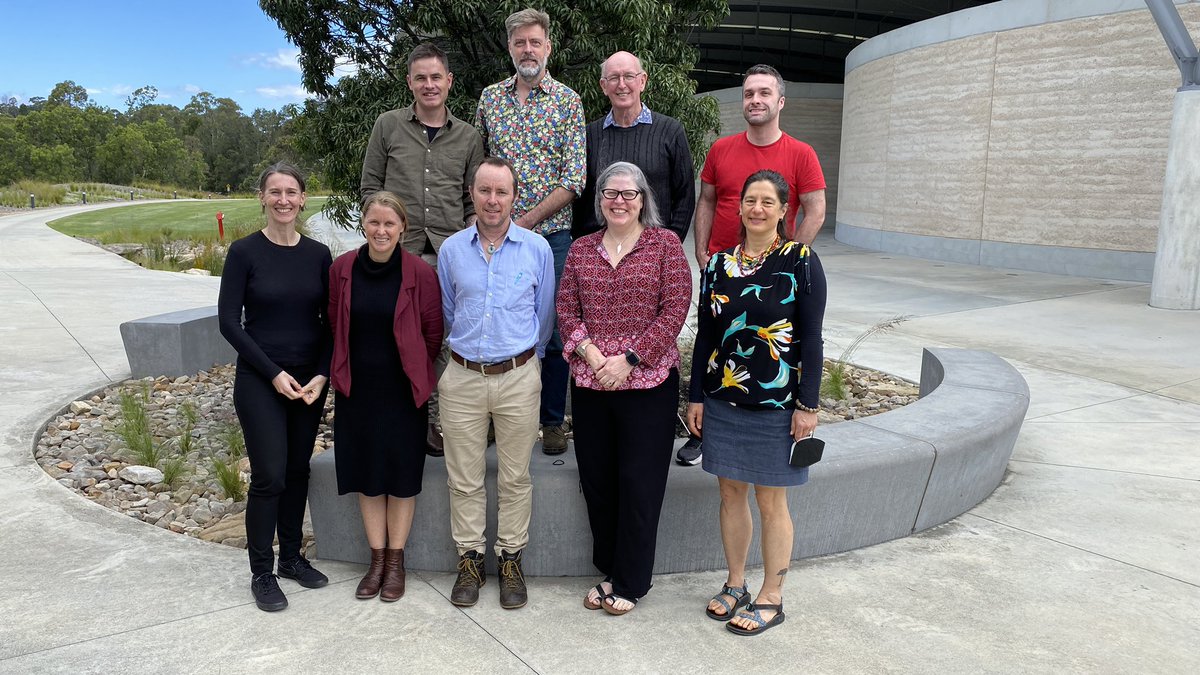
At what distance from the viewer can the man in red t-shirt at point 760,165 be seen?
389cm

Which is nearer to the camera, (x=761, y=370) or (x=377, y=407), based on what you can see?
(x=761, y=370)

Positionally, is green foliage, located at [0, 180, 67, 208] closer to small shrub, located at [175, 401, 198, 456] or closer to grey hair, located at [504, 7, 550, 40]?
small shrub, located at [175, 401, 198, 456]

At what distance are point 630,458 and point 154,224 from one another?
2892 centimetres

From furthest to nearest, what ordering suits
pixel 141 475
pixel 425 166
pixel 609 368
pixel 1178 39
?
pixel 1178 39, pixel 141 475, pixel 425 166, pixel 609 368

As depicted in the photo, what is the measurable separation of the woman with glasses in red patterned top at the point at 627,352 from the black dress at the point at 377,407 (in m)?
0.64

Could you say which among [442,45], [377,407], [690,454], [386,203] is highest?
[442,45]

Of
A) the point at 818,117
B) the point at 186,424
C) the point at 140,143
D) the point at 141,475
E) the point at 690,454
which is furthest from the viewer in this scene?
the point at 140,143

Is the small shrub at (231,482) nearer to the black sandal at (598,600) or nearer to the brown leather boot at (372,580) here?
the brown leather boot at (372,580)

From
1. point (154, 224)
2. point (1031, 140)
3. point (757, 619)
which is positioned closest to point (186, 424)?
point (757, 619)

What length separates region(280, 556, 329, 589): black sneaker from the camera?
11.6ft

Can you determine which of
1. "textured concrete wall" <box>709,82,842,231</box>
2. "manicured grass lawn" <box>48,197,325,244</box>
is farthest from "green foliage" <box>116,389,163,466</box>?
"textured concrete wall" <box>709,82,842,231</box>

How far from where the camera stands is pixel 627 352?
3209 mm

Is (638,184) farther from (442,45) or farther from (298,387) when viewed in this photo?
(442,45)

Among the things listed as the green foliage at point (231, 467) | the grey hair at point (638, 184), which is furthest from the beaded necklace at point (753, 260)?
the green foliage at point (231, 467)
